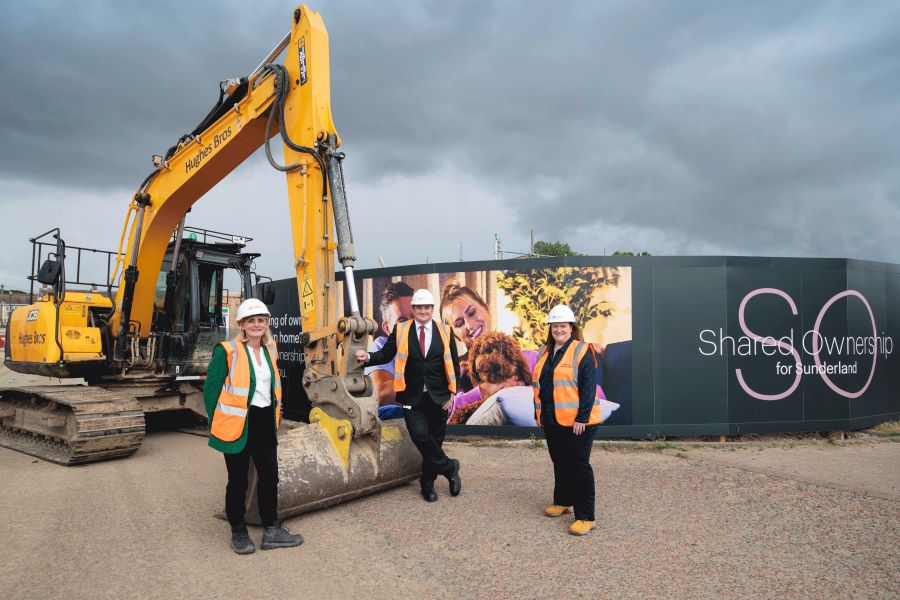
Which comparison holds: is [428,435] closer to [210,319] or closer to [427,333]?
[427,333]

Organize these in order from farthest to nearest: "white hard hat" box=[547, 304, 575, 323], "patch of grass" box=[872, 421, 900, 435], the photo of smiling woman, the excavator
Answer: "patch of grass" box=[872, 421, 900, 435] → the photo of smiling woman → the excavator → "white hard hat" box=[547, 304, 575, 323]

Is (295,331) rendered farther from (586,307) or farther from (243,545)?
(243,545)

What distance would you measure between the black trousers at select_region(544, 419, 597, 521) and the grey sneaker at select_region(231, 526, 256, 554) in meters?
2.48

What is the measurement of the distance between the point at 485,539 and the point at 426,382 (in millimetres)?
1551

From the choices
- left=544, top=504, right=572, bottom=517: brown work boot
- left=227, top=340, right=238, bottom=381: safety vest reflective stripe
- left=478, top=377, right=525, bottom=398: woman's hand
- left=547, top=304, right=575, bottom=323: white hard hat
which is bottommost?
left=544, top=504, right=572, bottom=517: brown work boot

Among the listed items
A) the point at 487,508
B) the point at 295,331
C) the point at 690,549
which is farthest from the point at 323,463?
the point at 295,331

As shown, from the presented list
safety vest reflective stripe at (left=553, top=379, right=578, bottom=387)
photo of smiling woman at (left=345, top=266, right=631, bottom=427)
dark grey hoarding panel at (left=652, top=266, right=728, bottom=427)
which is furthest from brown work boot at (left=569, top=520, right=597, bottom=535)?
dark grey hoarding panel at (left=652, top=266, right=728, bottom=427)

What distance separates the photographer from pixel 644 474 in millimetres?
6633

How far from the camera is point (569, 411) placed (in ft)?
16.0

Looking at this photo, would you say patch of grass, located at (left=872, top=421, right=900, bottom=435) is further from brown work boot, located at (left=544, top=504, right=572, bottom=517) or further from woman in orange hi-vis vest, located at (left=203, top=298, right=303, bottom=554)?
woman in orange hi-vis vest, located at (left=203, top=298, right=303, bottom=554)

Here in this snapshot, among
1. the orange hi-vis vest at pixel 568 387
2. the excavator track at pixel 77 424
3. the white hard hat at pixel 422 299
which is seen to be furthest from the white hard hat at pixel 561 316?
the excavator track at pixel 77 424

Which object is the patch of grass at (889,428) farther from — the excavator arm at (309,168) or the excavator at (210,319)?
the excavator arm at (309,168)

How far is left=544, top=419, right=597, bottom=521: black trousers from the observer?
473cm

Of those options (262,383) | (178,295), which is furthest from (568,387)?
(178,295)
